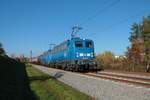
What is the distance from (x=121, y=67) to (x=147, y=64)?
18.5 feet

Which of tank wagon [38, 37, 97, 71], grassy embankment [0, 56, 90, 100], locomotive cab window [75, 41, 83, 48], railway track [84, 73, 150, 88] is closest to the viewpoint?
grassy embankment [0, 56, 90, 100]

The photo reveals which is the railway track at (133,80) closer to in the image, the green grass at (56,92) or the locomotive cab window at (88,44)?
the green grass at (56,92)

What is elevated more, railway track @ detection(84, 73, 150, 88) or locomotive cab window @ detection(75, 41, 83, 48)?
locomotive cab window @ detection(75, 41, 83, 48)

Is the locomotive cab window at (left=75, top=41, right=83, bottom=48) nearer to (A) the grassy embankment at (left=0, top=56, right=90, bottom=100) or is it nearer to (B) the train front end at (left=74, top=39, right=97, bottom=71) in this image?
(B) the train front end at (left=74, top=39, right=97, bottom=71)

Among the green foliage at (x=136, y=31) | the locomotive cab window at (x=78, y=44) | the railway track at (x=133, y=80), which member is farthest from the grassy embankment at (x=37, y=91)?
the green foliage at (x=136, y=31)

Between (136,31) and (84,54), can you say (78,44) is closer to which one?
(84,54)

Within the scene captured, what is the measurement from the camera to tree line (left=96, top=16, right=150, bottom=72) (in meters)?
35.1

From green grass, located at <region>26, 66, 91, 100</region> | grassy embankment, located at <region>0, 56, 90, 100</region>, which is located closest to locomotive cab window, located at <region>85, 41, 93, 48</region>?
grassy embankment, located at <region>0, 56, 90, 100</region>

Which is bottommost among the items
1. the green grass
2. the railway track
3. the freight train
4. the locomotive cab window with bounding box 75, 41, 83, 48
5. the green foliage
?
the green grass

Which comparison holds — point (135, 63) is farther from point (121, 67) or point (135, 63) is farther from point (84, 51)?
point (84, 51)

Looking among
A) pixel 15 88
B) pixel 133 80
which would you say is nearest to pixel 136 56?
pixel 133 80

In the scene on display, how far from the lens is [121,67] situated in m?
38.1

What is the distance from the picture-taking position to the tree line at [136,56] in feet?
115

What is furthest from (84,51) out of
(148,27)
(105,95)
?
(148,27)
